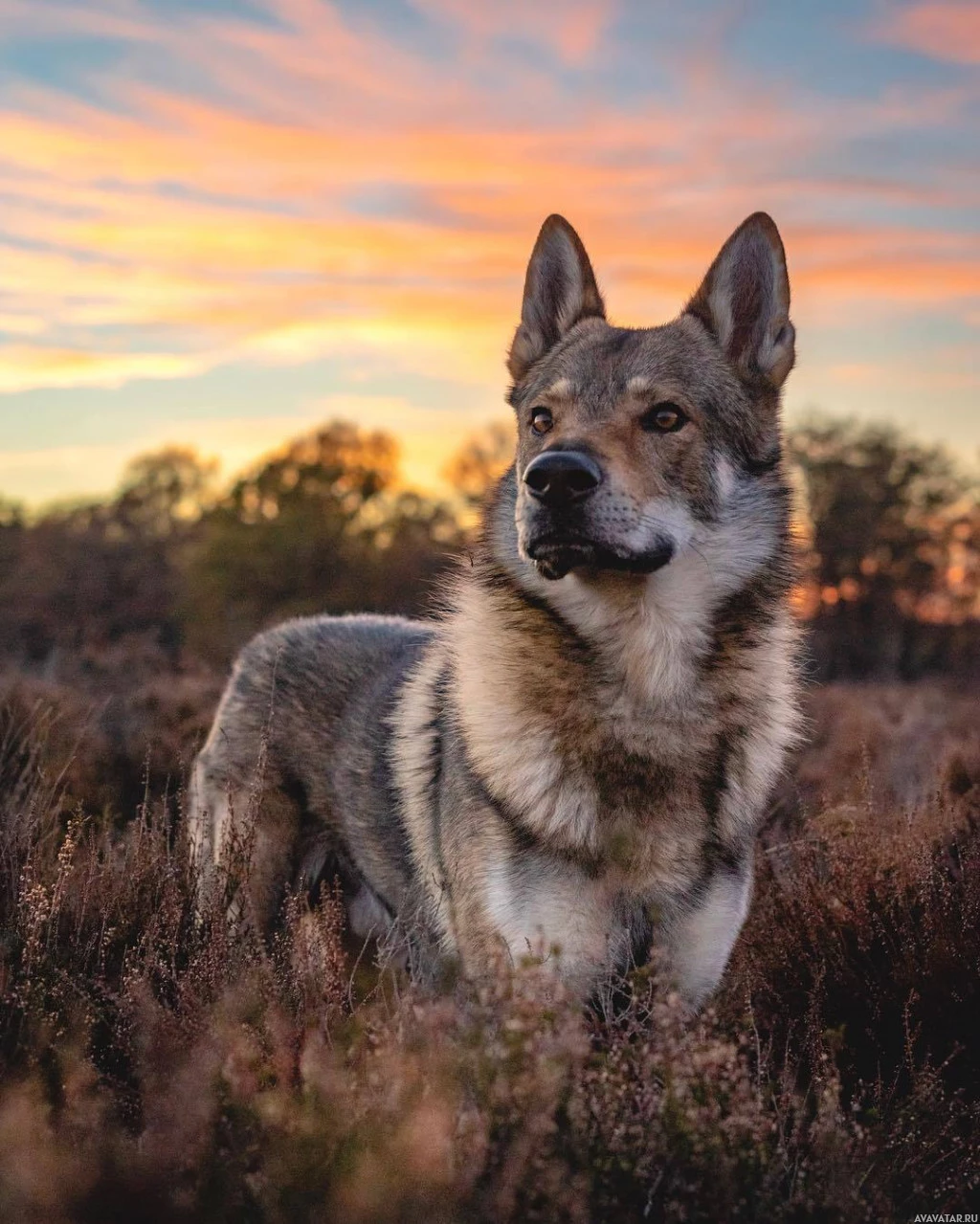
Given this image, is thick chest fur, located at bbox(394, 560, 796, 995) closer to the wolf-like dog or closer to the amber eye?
the wolf-like dog

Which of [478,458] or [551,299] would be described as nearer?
[551,299]

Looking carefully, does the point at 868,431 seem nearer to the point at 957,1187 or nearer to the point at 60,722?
the point at 60,722

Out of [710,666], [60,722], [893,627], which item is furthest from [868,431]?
[710,666]

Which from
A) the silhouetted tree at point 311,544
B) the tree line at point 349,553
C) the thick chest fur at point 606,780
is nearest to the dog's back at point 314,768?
the thick chest fur at point 606,780

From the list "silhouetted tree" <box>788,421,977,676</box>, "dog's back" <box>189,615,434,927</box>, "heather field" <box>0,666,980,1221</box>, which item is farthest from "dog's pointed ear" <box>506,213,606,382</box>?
"silhouetted tree" <box>788,421,977,676</box>

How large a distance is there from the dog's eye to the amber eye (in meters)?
0.34

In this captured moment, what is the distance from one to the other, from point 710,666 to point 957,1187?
5.07 feet

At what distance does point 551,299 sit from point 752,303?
80cm

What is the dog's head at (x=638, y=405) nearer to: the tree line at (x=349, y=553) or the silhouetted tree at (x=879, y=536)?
the tree line at (x=349, y=553)

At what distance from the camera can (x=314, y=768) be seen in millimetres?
4637

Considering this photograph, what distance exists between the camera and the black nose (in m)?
3.31

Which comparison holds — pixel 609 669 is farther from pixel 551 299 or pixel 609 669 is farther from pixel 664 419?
pixel 551 299

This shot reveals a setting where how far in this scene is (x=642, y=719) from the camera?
3.45 m

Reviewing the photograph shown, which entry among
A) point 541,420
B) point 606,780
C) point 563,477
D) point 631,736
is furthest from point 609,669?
point 541,420
